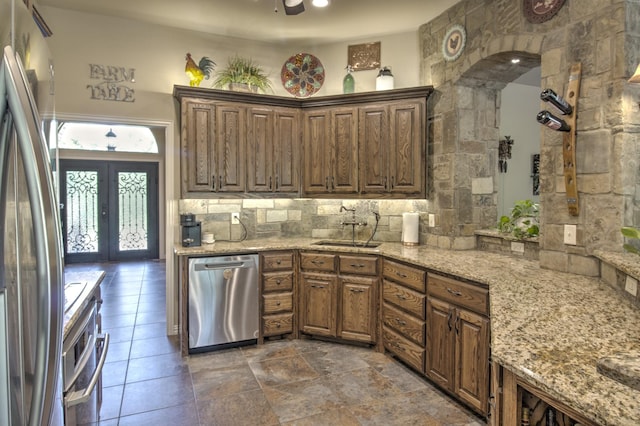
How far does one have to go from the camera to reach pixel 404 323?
324cm

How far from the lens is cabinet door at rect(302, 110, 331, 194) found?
4082mm

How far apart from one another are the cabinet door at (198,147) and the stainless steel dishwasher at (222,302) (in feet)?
2.47

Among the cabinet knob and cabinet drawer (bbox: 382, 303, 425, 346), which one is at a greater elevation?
the cabinet knob

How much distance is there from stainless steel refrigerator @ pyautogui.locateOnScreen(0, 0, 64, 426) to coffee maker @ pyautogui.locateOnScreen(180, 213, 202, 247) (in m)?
3.00

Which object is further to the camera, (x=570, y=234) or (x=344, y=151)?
(x=344, y=151)

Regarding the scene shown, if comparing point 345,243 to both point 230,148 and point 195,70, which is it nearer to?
point 230,148

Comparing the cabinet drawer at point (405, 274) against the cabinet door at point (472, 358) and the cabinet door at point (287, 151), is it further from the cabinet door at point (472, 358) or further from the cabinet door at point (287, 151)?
the cabinet door at point (287, 151)

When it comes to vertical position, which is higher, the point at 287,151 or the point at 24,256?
the point at 287,151

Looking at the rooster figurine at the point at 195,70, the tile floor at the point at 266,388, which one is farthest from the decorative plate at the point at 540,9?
the rooster figurine at the point at 195,70

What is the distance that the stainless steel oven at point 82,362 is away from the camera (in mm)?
1408

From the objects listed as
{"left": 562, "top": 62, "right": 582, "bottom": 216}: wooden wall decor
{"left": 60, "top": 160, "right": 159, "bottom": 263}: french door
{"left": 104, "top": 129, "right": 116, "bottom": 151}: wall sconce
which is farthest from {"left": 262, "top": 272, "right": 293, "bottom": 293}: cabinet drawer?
{"left": 104, "top": 129, "right": 116, "bottom": 151}: wall sconce

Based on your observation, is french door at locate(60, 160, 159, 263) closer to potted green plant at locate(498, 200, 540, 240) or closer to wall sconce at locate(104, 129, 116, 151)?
wall sconce at locate(104, 129, 116, 151)

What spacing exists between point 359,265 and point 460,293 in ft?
3.77

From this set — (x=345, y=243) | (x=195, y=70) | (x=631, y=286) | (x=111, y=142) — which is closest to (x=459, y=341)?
(x=631, y=286)
